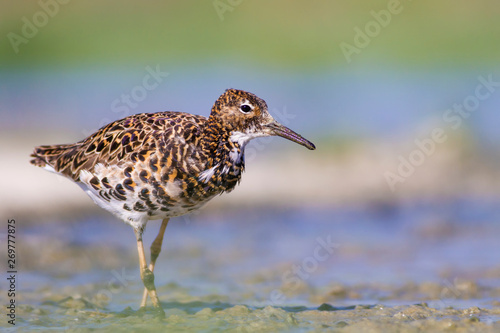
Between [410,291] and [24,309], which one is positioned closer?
[24,309]

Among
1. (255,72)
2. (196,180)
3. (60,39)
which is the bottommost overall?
(196,180)

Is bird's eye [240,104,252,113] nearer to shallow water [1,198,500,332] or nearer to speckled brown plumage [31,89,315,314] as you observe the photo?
speckled brown plumage [31,89,315,314]

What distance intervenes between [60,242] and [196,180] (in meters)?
4.21

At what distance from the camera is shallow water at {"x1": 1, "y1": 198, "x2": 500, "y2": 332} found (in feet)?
27.8

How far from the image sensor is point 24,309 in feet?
29.1

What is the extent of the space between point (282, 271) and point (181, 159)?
9.96 feet

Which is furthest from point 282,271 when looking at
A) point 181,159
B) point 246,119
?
point 246,119

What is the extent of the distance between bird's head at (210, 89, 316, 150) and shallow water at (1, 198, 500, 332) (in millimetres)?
1981

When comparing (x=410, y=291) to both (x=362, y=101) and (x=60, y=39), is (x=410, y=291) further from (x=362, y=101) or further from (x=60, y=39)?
(x=60, y=39)

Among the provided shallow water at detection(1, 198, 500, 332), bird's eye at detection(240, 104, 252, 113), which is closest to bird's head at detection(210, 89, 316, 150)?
bird's eye at detection(240, 104, 252, 113)

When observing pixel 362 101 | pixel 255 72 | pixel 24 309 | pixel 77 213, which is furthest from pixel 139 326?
pixel 255 72

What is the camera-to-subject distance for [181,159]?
8578mm

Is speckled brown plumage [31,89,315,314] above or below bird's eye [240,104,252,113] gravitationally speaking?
below

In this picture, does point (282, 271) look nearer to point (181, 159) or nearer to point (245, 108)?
point (181, 159)
